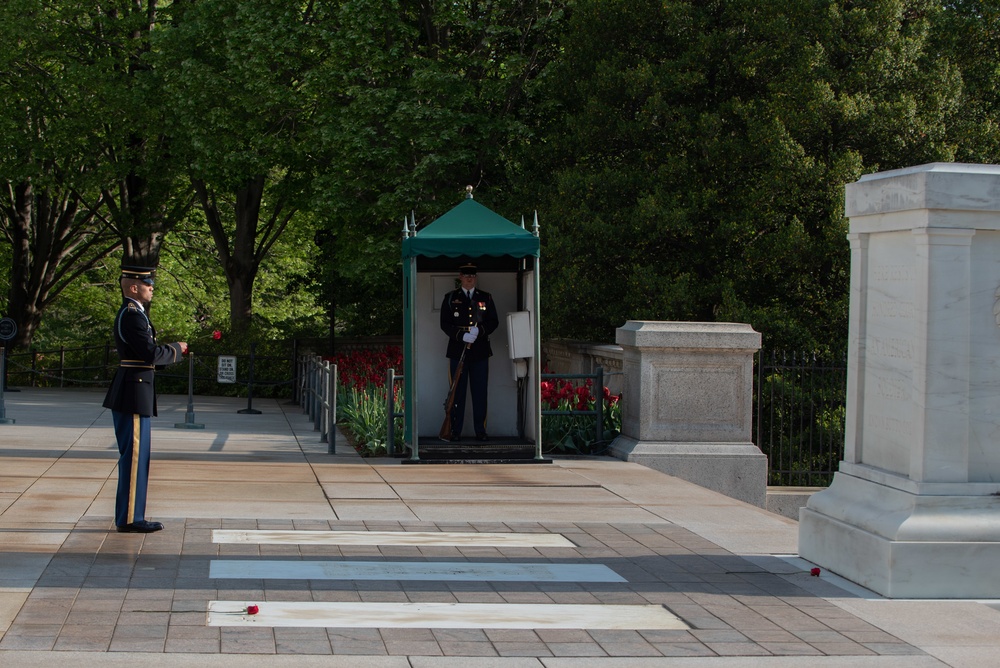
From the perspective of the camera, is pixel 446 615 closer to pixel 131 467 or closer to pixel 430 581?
pixel 430 581

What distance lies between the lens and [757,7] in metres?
20.3

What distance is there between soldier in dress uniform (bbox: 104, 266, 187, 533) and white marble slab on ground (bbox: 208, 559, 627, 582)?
1219mm

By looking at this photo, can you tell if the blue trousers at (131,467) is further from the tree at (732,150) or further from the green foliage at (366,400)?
the tree at (732,150)

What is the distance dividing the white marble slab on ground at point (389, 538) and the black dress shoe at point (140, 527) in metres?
0.44

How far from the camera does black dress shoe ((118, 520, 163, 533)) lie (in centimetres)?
884

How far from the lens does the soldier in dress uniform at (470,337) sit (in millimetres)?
13961

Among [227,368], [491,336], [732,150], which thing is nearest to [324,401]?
[491,336]

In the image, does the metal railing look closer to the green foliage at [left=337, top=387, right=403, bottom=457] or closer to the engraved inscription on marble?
the green foliage at [left=337, top=387, right=403, bottom=457]

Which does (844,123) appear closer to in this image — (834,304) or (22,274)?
(834,304)

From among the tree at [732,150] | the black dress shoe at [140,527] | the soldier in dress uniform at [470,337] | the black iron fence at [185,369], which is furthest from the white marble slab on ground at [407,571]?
the black iron fence at [185,369]

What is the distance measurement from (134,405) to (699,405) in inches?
278

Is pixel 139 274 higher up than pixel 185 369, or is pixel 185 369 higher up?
pixel 139 274

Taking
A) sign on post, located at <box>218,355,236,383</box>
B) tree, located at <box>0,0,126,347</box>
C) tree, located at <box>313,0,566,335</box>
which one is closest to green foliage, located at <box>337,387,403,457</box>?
sign on post, located at <box>218,355,236,383</box>

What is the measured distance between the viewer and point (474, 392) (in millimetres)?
14250
